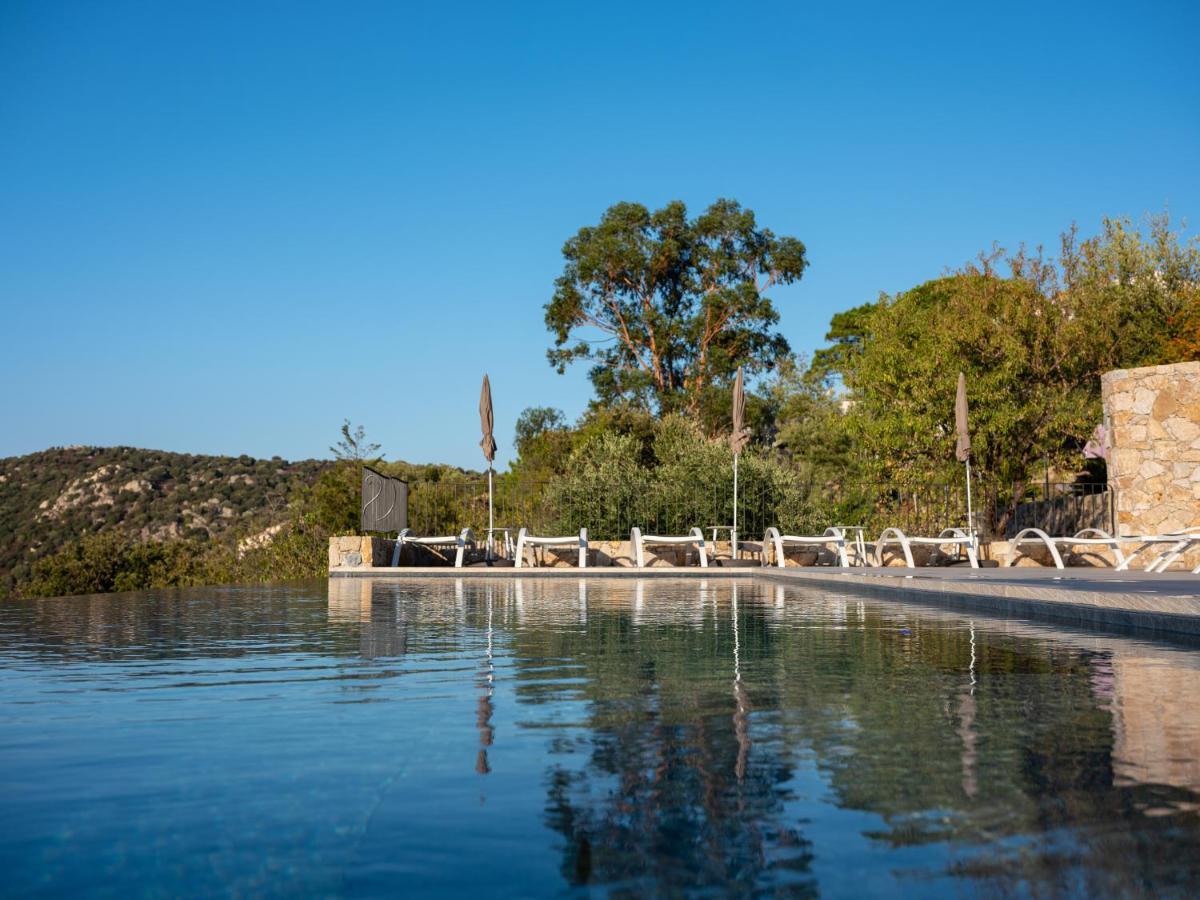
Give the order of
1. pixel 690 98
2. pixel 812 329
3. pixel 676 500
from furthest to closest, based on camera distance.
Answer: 1. pixel 812 329
2. pixel 690 98
3. pixel 676 500

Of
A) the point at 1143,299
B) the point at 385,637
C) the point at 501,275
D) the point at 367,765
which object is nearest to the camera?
the point at 367,765

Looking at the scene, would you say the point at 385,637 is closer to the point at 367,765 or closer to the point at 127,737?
the point at 127,737

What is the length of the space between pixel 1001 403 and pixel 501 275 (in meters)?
18.0

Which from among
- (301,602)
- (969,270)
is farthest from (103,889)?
(969,270)

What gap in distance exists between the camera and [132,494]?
2031 inches

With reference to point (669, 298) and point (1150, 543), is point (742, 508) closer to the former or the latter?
point (1150, 543)

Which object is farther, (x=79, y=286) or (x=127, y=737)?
(x=79, y=286)

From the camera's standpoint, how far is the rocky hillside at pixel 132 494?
4734 cm

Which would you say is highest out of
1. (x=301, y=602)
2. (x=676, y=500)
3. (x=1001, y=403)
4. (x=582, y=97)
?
(x=582, y=97)

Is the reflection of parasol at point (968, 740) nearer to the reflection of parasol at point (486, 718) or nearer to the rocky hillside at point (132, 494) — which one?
the reflection of parasol at point (486, 718)

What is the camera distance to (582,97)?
2694 cm

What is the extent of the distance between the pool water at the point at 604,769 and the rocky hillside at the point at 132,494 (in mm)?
42758

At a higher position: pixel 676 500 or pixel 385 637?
pixel 676 500

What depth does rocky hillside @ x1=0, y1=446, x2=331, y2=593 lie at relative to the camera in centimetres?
4734
